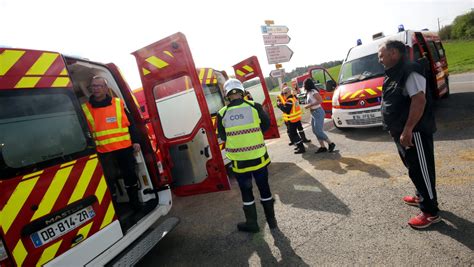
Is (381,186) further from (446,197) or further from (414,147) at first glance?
(414,147)

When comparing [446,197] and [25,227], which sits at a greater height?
[25,227]

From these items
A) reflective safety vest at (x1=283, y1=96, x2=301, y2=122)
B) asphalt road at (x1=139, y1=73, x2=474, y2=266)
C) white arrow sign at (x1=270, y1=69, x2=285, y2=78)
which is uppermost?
white arrow sign at (x1=270, y1=69, x2=285, y2=78)

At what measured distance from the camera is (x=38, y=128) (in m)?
2.31

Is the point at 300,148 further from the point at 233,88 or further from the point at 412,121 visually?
the point at 412,121

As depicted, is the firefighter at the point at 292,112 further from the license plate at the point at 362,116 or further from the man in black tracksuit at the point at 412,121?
the man in black tracksuit at the point at 412,121

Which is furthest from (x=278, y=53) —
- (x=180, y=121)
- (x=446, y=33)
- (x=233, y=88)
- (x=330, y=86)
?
(x=446, y=33)

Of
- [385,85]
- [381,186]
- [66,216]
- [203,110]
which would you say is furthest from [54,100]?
[381,186]

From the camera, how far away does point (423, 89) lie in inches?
97.1

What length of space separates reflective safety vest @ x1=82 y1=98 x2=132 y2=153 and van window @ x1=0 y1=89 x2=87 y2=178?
0.50 meters

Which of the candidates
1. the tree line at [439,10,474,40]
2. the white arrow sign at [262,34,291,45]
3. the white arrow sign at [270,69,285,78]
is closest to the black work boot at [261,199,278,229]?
the white arrow sign at [270,69,285,78]

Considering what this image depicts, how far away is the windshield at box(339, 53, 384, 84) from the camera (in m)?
6.56

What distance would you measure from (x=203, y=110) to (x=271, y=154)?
142 inches

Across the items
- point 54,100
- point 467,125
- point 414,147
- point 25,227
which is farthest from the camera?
point 467,125

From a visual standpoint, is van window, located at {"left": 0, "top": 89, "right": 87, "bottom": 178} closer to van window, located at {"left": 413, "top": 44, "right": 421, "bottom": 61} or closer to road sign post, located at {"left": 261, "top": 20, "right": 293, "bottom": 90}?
road sign post, located at {"left": 261, "top": 20, "right": 293, "bottom": 90}
